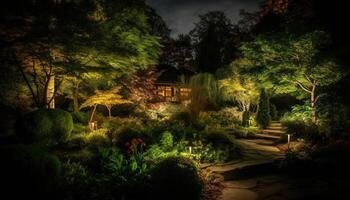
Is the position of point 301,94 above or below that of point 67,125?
above

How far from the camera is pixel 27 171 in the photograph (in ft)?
18.9

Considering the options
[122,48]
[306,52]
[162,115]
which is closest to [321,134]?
[306,52]

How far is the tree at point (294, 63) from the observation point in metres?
12.5

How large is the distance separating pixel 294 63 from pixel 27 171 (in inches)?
490

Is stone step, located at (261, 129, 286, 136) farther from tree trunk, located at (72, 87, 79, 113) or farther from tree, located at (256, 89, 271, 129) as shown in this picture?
tree trunk, located at (72, 87, 79, 113)

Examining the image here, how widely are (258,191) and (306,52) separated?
28.2 feet

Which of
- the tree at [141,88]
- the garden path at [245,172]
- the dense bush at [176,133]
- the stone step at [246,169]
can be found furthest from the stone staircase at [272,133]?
the tree at [141,88]

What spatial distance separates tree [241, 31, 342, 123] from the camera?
12.5m

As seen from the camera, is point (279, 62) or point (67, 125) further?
point (279, 62)

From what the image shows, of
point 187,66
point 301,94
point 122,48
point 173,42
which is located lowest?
point 301,94

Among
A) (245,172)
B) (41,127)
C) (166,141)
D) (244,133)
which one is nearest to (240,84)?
(244,133)

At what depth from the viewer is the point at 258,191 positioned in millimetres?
7160

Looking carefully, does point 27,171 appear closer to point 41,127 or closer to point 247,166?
point 41,127

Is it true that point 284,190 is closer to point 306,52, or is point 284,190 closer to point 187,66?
point 306,52
